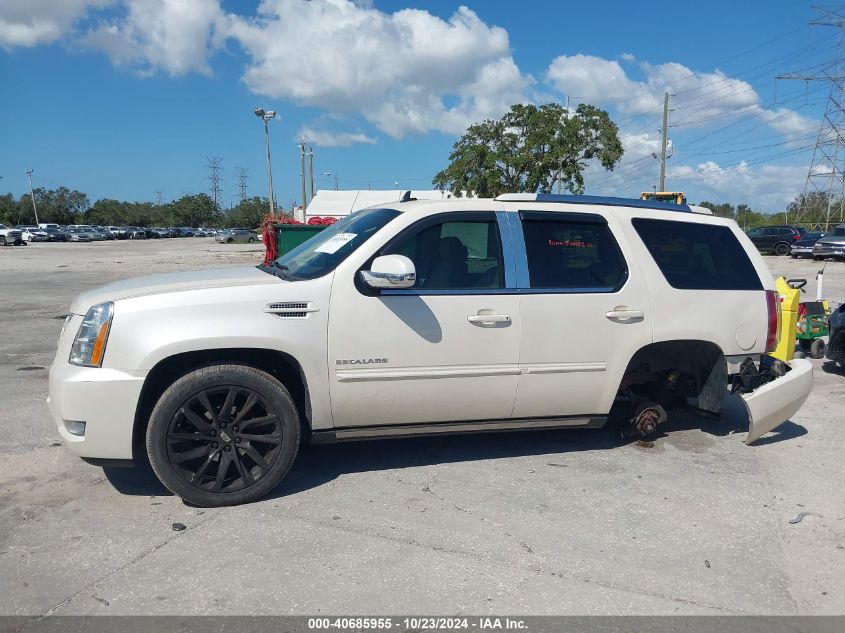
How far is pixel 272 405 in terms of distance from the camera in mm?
3770

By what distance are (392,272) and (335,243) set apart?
769 mm

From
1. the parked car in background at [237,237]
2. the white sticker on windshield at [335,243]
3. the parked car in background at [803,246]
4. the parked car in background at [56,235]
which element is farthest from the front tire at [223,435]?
the parked car in background at [56,235]

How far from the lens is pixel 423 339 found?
13.0 feet

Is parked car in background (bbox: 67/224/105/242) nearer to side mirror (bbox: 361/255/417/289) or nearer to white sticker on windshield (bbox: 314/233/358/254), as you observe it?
white sticker on windshield (bbox: 314/233/358/254)

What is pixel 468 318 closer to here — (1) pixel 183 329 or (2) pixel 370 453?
(2) pixel 370 453

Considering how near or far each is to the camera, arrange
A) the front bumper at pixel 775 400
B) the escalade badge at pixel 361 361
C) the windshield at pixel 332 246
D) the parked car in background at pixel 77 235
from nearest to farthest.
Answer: the escalade badge at pixel 361 361
the windshield at pixel 332 246
the front bumper at pixel 775 400
the parked car in background at pixel 77 235

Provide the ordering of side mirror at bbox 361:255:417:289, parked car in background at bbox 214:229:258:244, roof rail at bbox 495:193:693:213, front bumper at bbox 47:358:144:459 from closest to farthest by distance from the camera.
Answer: front bumper at bbox 47:358:144:459 < side mirror at bbox 361:255:417:289 < roof rail at bbox 495:193:693:213 < parked car in background at bbox 214:229:258:244

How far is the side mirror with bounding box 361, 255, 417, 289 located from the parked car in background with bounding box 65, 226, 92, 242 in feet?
235

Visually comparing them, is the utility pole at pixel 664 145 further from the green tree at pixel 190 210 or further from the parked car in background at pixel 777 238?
the green tree at pixel 190 210

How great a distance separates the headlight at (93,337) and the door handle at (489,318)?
6.84 feet

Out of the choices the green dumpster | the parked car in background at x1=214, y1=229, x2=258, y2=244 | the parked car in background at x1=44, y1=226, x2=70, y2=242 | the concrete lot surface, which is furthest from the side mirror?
the parked car in background at x1=44, y1=226, x2=70, y2=242

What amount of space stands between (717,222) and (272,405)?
3502 millimetres

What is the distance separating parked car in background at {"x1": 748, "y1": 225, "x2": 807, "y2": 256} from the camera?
3281 cm

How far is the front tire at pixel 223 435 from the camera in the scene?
3.63 m
